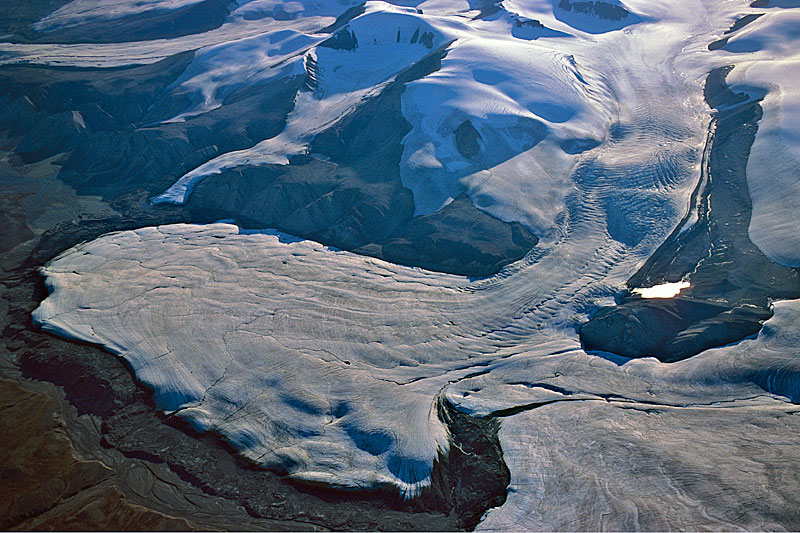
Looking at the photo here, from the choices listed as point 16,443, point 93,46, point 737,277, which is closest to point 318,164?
point 16,443

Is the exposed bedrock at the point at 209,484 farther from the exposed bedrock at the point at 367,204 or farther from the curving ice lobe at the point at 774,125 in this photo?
the curving ice lobe at the point at 774,125

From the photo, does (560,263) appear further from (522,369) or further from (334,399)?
(334,399)

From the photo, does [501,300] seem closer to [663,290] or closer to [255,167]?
[663,290]

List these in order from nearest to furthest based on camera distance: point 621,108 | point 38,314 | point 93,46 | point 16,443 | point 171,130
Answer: point 16,443, point 38,314, point 621,108, point 171,130, point 93,46

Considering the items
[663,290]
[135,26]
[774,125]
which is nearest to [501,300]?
[663,290]

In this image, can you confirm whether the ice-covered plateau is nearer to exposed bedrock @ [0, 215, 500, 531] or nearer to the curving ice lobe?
the curving ice lobe

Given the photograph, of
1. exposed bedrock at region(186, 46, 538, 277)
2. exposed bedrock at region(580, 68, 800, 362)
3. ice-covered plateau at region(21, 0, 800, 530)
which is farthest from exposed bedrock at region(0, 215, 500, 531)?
exposed bedrock at region(186, 46, 538, 277)
